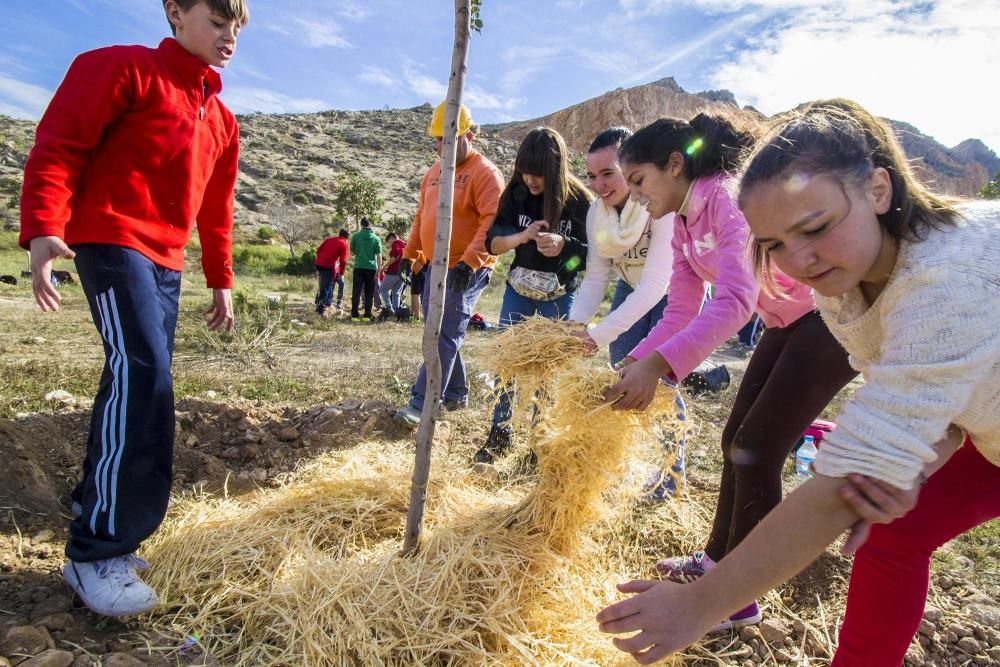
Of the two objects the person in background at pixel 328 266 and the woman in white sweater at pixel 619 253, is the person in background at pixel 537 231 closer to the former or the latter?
the woman in white sweater at pixel 619 253

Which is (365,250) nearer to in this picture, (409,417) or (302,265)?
(409,417)

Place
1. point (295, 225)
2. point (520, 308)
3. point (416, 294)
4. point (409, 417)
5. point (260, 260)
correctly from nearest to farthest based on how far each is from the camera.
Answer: point (520, 308)
point (409, 417)
point (416, 294)
point (260, 260)
point (295, 225)

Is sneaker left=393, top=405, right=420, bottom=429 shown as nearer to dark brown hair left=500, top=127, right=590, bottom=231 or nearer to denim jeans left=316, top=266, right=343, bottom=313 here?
dark brown hair left=500, top=127, right=590, bottom=231

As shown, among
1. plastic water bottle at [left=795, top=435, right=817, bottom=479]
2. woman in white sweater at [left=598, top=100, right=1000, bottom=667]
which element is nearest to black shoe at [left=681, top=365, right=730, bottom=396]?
plastic water bottle at [left=795, top=435, right=817, bottom=479]

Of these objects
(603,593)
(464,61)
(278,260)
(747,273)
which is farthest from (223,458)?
(278,260)

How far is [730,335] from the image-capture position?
73.8 inches

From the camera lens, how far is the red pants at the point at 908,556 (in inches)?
53.9

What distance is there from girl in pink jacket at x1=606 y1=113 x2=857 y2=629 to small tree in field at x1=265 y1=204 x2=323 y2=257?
22560 millimetres

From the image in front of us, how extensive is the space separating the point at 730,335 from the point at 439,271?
968 mm

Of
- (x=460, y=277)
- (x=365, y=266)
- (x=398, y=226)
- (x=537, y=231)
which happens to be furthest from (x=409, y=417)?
(x=398, y=226)

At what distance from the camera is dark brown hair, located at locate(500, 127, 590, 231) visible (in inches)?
121

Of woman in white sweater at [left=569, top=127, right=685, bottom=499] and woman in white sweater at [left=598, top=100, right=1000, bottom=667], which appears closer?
woman in white sweater at [left=598, top=100, right=1000, bottom=667]

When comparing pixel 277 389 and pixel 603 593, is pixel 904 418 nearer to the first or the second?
pixel 603 593

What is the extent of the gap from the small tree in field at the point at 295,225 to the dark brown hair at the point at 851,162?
23.4 m
